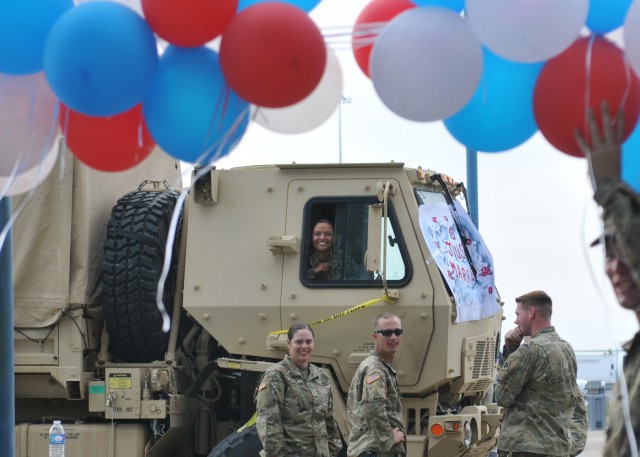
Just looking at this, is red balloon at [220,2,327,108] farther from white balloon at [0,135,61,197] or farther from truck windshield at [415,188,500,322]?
truck windshield at [415,188,500,322]

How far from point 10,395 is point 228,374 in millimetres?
2631

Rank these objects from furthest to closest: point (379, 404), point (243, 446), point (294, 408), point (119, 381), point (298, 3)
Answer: point (119, 381) → point (243, 446) → point (294, 408) → point (379, 404) → point (298, 3)

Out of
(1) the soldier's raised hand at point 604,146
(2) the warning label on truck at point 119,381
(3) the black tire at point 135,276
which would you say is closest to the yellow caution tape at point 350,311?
(3) the black tire at point 135,276

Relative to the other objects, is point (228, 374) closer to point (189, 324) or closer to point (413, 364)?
point (189, 324)

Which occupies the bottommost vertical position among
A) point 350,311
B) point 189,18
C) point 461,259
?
point 350,311

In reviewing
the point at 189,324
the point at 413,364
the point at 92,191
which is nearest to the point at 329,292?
the point at 413,364

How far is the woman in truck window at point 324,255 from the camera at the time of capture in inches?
354

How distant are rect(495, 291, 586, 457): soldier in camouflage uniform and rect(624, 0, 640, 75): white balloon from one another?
426cm

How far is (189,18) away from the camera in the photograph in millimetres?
4348

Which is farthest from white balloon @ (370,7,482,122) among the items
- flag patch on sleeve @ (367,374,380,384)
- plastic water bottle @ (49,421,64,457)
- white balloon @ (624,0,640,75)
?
plastic water bottle @ (49,421,64,457)

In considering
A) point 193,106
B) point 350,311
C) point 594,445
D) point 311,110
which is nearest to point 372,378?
point 350,311

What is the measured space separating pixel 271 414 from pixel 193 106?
3.58 metres

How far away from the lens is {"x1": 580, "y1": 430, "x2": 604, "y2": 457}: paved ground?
18.1m

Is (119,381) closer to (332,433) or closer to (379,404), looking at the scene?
(332,433)
